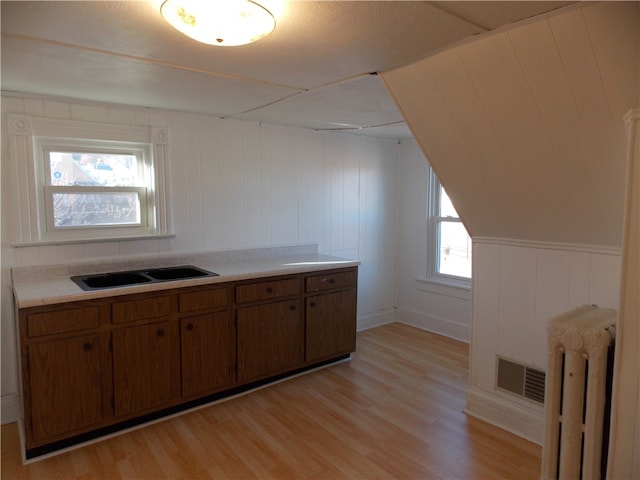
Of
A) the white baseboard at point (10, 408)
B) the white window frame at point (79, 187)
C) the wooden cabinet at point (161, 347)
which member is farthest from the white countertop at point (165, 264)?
the white baseboard at point (10, 408)

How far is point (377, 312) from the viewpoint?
187 inches

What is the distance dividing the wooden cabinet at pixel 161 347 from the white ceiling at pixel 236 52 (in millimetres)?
1247

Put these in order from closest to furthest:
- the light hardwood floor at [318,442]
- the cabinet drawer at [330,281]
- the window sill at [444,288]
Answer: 1. the light hardwood floor at [318,442]
2. the cabinet drawer at [330,281]
3. the window sill at [444,288]

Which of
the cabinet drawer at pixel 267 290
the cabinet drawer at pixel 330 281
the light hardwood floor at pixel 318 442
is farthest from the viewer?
the cabinet drawer at pixel 330 281

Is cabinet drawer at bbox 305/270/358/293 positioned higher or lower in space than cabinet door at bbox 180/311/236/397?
higher

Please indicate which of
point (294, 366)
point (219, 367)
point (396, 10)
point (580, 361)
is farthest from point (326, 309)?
point (396, 10)

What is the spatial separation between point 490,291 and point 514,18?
1.79m

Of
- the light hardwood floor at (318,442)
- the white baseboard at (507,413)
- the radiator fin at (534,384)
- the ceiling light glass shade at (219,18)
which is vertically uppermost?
the ceiling light glass shade at (219,18)

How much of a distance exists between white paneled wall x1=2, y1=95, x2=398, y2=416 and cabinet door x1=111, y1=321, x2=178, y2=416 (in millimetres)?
741

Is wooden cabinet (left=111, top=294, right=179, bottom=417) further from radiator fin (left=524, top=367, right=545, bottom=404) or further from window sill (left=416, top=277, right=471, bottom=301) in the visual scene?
window sill (left=416, top=277, right=471, bottom=301)

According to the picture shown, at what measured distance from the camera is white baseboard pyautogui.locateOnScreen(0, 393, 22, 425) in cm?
273

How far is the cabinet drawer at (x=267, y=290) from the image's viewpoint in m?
3.02

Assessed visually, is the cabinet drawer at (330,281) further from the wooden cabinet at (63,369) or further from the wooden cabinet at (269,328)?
the wooden cabinet at (63,369)

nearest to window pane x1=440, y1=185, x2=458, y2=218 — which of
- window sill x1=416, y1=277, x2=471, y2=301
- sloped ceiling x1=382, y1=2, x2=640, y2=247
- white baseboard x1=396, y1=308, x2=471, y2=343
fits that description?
window sill x1=416, y1=277, x2=471, y2=301
